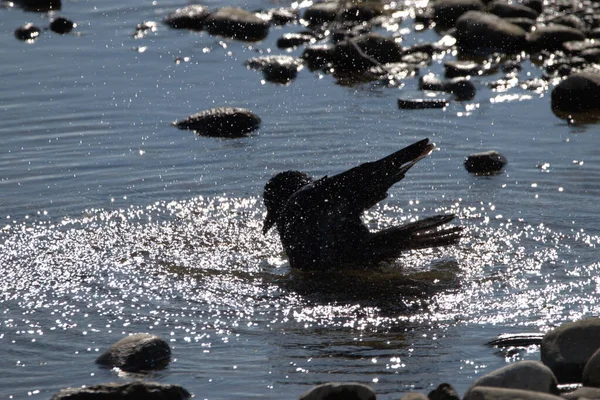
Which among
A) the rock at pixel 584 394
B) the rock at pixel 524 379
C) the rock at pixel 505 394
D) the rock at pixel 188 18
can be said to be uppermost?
the rock at pixel 505 394

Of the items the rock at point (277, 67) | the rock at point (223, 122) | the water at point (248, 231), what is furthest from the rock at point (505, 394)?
the rock at point (277, 67)

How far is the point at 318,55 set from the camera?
43.8ft

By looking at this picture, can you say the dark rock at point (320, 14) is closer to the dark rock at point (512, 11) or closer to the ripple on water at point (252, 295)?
the dark rock at point (512, 11)

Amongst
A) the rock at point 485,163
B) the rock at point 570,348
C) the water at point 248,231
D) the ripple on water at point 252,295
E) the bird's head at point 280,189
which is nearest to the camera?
the rock at point 570,348

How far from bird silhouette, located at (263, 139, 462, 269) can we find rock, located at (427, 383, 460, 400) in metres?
2.47

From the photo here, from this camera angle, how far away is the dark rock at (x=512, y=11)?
48.1 feet

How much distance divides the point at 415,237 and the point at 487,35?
21.6 ft

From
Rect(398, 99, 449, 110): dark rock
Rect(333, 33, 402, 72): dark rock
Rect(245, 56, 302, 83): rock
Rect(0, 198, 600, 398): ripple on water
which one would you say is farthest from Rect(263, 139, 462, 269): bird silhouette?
Rect(333, 33, 402, 72): dark rock

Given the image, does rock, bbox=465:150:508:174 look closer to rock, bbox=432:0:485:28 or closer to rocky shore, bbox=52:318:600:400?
rocky shore, bbox=52:318:600:400

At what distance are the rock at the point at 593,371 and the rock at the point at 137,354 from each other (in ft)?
7.05

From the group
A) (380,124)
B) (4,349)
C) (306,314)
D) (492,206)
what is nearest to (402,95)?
(380,124)

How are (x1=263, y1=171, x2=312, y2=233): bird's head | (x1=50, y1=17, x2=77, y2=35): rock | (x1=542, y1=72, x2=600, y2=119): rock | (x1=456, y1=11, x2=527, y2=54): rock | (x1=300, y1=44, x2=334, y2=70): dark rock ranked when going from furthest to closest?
(x1=50, y1=17, x2=77, y2=35): rock < (x1=456, y1=11, x2=527, y2=54): rock < (x1=300, y1=44, x2=334, y2=70): dark rock < (x1=542, y1=72, x2=600, y2=119): rock < (x1=263, y1=171, x2=312, y2=233): bird's head

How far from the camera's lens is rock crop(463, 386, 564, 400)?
499cm

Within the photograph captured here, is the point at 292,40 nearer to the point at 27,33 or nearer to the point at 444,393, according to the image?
the point at 27,33
